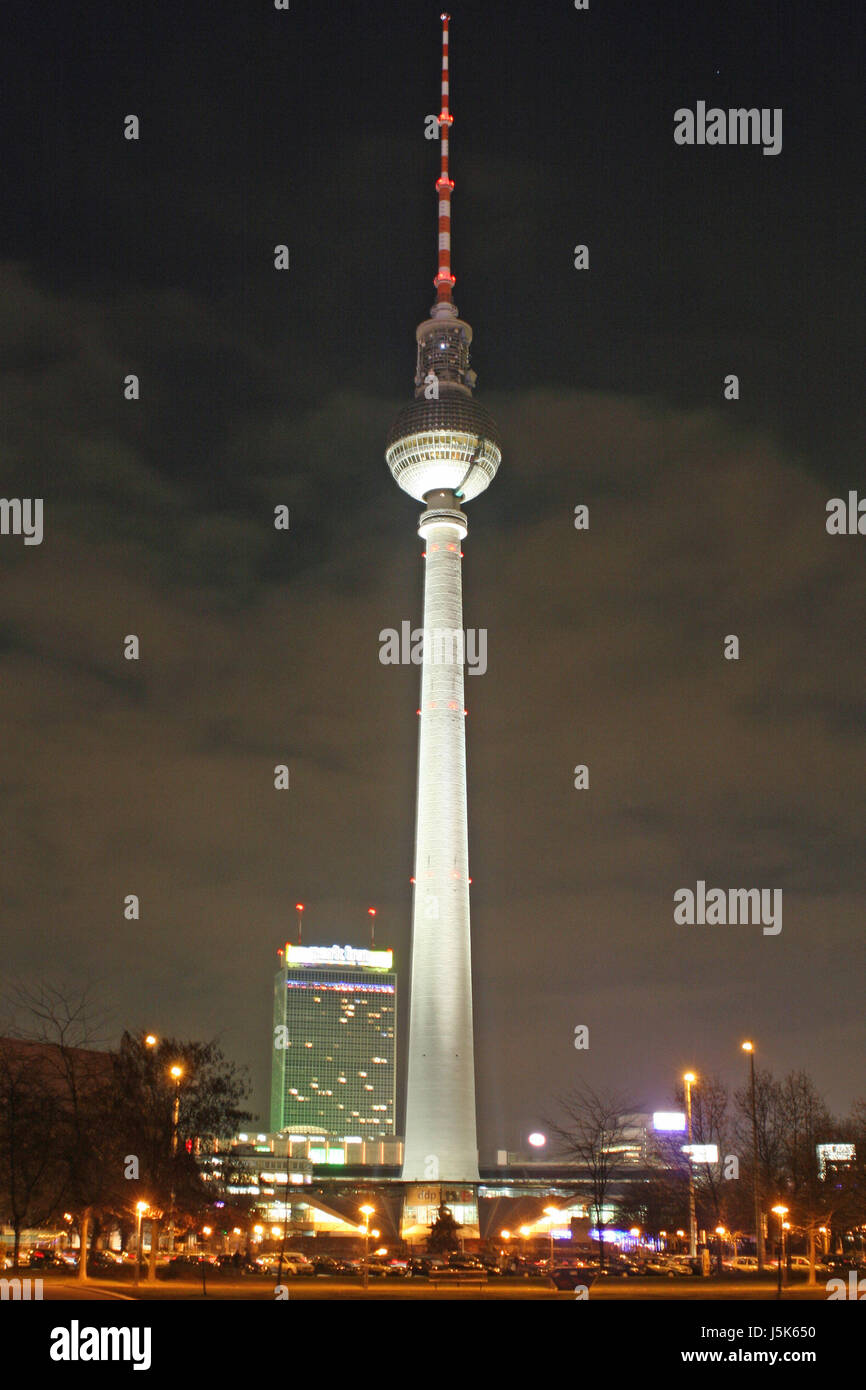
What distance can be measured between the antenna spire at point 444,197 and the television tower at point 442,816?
15cm

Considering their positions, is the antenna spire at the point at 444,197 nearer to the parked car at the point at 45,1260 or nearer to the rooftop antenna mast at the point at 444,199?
the rooftop antenna mast at the point at 444,199

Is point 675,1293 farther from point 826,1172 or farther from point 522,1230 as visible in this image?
point 522,1230

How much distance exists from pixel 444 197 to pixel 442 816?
215ft

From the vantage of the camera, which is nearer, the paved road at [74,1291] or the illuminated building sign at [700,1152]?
the paved road at [74,1291]

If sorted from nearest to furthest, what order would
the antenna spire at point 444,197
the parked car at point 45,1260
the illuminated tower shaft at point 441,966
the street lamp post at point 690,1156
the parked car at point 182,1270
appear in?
1. the parked car at point 182,1270
2. the parked car at point 45,1260
3. the street lamp post at point 690,1156
4. the illuminated tower shaft at point 441,966
5. the antenna spire at point 444,197

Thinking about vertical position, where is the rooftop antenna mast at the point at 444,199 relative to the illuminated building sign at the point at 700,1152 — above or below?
above

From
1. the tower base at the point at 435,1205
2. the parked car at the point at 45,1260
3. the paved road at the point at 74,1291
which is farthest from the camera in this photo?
the tower base at the point at 435,1205

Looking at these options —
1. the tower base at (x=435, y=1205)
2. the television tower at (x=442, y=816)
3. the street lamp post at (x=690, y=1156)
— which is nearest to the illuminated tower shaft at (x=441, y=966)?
the television tower at (x=442, y=816)

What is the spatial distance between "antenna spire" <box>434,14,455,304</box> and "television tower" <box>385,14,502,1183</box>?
0.49 ft

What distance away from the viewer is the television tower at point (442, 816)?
434 feet

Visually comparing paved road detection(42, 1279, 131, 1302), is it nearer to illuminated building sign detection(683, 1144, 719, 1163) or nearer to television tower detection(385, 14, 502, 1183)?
illuminated building sign detection(683, 1144, 719, 1163)

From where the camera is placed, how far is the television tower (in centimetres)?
13238

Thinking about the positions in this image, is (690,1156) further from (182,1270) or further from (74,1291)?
(74,1291)

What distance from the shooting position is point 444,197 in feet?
498
